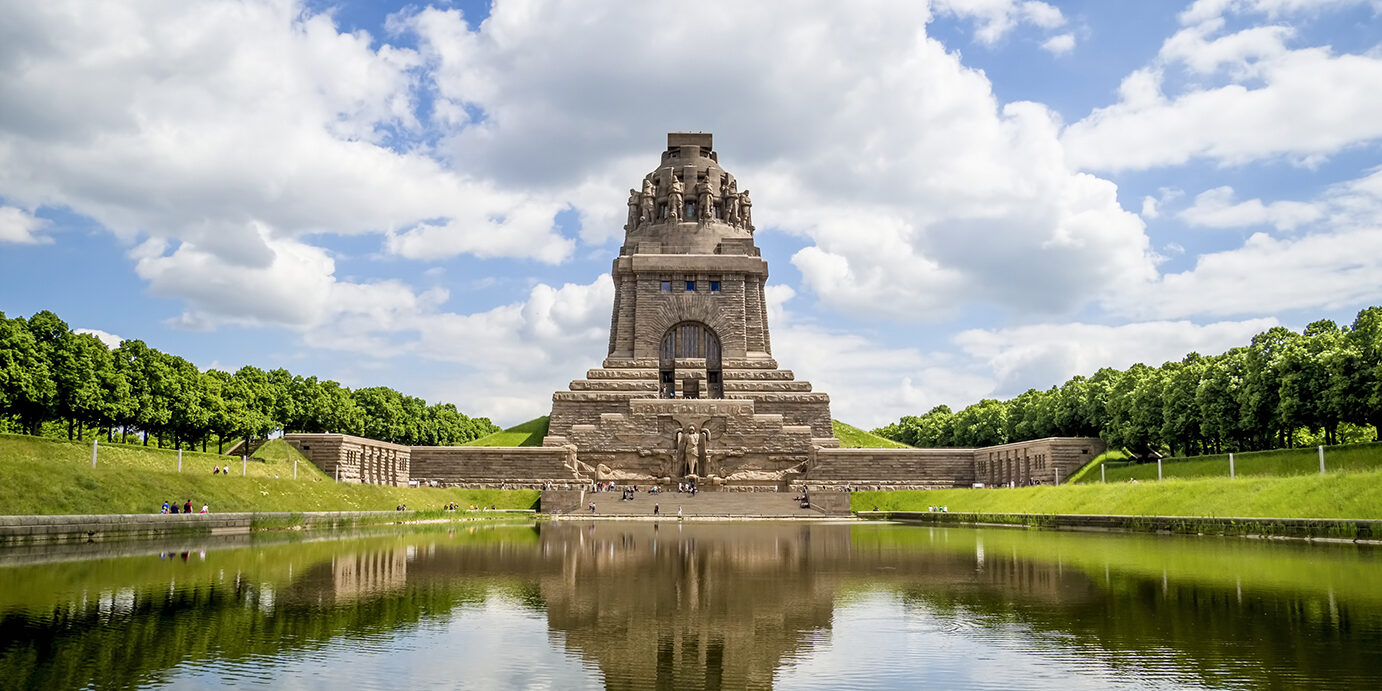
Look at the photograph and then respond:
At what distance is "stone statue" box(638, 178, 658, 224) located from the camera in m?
72.9

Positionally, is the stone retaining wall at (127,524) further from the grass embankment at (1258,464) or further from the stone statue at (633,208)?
the stone statue at (633,208)

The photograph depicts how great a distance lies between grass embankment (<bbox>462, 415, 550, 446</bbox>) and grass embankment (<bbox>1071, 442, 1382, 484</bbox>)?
105 ft

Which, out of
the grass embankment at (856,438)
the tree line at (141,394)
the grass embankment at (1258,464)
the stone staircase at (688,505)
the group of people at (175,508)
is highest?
the tree line at (141,394)

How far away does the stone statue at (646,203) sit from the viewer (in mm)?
72875

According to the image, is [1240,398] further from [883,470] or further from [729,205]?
[729,205]

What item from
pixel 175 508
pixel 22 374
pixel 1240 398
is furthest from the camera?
pixel 1240 398

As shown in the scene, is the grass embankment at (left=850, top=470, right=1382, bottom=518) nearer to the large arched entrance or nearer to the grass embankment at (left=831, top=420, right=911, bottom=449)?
the grass embankment at (left=831, top=420, right=911, bottom=449)

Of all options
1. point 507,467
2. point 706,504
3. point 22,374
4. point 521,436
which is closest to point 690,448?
point 706,504

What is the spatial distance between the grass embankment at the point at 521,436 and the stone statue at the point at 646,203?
1588cm

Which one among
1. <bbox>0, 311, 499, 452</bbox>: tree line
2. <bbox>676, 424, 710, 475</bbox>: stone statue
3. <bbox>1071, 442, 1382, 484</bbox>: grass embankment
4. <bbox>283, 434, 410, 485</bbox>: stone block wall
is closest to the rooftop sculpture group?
<bbox>676, 424, 710, 475</bbox>: stone statue

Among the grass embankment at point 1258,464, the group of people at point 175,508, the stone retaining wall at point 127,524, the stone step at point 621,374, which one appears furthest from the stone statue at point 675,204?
the group of people at point 175,508

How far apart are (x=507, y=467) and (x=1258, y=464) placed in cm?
3525

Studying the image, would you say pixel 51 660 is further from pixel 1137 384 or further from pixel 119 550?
pixel 1137 384

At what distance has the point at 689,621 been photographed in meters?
9.48
